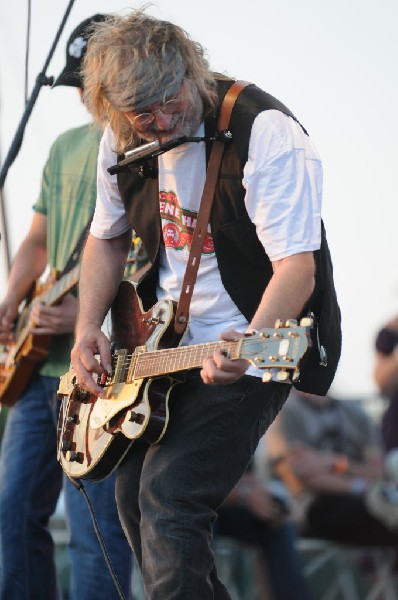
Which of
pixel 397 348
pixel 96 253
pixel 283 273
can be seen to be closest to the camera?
pixel 283 273

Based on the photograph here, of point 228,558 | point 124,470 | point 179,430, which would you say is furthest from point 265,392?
point 228,558

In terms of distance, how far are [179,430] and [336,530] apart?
14.8 ft

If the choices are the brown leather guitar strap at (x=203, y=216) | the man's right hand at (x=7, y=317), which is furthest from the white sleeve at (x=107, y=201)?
the man's right hand at (x=7, y=317)

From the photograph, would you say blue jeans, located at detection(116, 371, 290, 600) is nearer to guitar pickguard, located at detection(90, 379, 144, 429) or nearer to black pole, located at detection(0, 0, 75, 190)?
guitar pickguard, located at detection(90, 379, 144, 429)

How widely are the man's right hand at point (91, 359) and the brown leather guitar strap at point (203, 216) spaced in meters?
0.35

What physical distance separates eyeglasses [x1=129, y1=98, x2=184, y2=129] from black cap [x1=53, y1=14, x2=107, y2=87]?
1.07 meters

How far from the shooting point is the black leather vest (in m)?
3.28

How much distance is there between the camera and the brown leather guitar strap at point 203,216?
3.32 metres

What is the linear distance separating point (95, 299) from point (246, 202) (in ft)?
2.58

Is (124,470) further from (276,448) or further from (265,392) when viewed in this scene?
(276,448)

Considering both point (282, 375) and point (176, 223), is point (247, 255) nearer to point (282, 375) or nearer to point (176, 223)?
point (176, 223)

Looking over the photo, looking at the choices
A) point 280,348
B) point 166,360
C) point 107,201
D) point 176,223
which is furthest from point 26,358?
point 280,348

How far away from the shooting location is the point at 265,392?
3275 millimetres

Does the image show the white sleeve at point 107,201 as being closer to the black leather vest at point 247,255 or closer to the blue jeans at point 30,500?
the black leather vest at point 247,255
